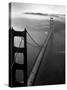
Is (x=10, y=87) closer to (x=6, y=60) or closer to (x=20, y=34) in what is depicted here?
(x=6, y=60)

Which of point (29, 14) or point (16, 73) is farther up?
point (29, 14)

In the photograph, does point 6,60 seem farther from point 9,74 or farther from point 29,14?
point 29,14

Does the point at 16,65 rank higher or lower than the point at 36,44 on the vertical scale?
lower

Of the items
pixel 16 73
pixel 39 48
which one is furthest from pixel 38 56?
pixel 16 73

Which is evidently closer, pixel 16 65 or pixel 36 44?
pixel 16 65

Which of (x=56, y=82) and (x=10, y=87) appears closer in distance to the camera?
(x=10, y=87)

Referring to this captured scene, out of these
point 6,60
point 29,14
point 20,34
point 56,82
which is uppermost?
point 29,14

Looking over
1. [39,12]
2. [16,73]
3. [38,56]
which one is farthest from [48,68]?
[39,12]
